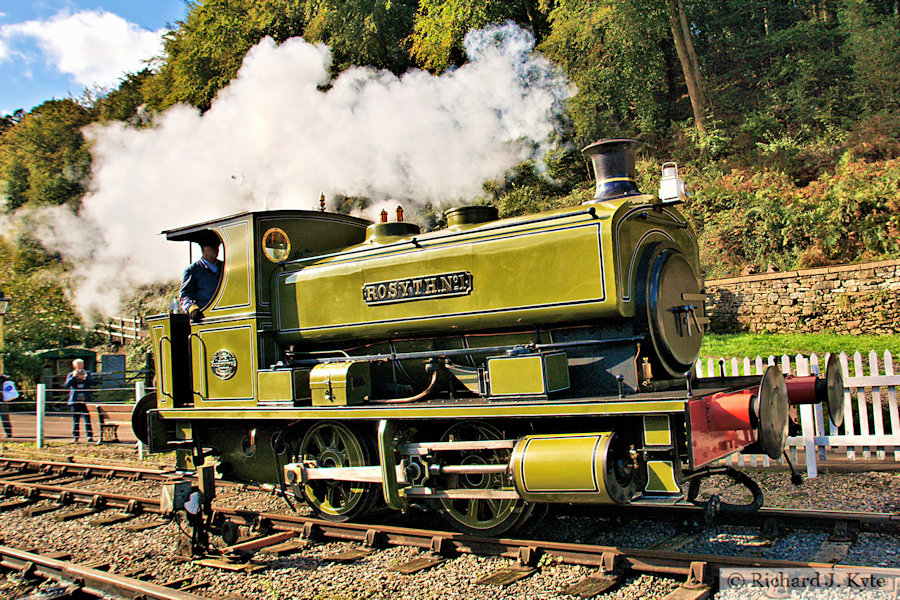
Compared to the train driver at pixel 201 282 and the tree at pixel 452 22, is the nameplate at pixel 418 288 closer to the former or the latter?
the train driver at pixel 201 282

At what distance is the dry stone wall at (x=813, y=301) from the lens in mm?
11797

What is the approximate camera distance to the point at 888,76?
1686cm

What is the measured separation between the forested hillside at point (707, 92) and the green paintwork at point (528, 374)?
36.4 feet

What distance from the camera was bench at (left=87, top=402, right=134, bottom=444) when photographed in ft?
40.2

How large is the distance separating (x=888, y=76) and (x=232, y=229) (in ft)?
57.9

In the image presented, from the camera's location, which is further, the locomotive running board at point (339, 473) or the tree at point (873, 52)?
the tree at point (873, 52)

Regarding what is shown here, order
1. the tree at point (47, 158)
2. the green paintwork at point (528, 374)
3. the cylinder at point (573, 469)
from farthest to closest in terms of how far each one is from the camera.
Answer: the tree at point (47, 158) < the green paintwork at point (528, 374) < the cylinder at point (573, 469)

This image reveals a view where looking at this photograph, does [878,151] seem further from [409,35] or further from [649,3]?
[409,35]

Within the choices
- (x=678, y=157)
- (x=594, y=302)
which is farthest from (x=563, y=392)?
(x=678, y=157)

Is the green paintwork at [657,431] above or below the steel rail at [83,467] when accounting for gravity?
above

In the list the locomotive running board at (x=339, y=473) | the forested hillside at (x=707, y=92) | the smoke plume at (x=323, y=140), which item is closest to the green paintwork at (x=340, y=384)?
the locomotive running board at (x=339, y=473)

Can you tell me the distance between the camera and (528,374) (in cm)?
440

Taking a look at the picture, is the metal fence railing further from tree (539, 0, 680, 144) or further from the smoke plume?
tree (539, 0, 680, 144)

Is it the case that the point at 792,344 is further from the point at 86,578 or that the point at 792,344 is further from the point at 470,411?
the point at 86,578
